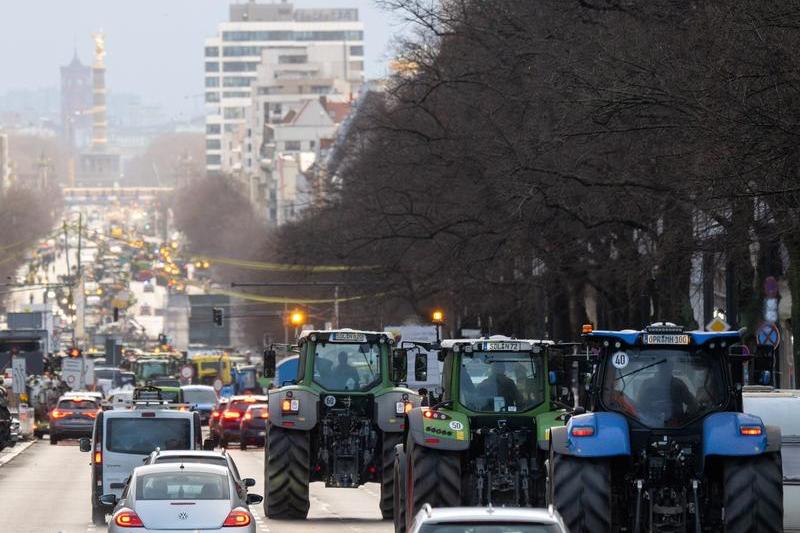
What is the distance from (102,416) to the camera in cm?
3350

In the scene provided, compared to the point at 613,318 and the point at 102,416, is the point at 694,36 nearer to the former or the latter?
the point at 102,416

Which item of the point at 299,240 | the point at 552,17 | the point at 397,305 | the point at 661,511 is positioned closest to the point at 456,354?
the point at 661,511

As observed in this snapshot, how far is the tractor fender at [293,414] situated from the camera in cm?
3095

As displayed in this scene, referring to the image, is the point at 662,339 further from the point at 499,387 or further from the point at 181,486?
the point at 181,486

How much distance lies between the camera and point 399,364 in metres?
31.7

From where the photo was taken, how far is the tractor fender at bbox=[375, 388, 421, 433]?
31344 millimetres

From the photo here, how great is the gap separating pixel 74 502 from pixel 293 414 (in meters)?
7.85

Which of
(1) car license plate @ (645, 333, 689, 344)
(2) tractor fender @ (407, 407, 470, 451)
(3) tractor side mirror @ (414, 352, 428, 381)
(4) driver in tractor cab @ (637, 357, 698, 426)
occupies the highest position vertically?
(1) car license plate @ (645, 333, 689, 344)

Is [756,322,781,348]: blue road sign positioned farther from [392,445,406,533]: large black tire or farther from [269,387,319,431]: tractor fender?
[392,445,406,533]: large black tire

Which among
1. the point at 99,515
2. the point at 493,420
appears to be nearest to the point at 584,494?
the point at 493,420

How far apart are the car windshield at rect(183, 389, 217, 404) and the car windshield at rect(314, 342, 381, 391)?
148ft

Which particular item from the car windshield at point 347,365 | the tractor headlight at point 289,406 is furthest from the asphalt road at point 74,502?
the car windshield at point 347,365

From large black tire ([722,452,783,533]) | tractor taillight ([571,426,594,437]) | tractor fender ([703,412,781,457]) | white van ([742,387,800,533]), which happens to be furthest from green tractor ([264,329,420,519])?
large black tire ([722,452,783,533])

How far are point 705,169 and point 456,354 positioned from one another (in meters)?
8.20
